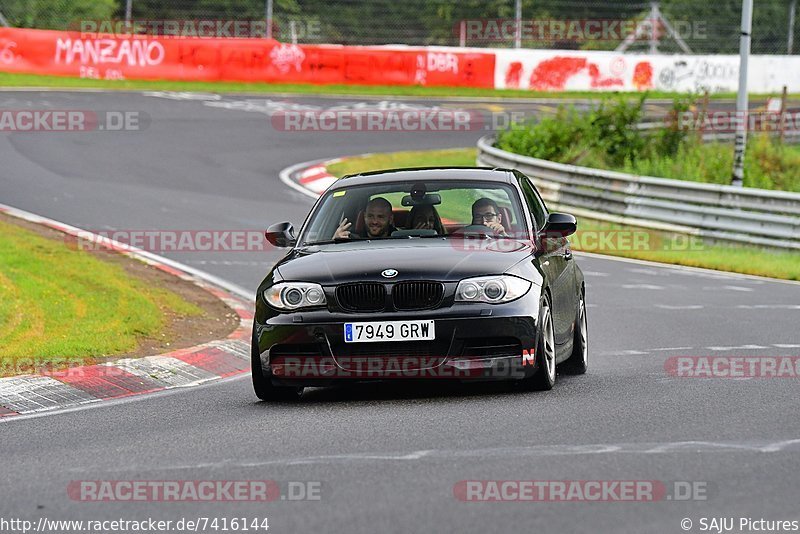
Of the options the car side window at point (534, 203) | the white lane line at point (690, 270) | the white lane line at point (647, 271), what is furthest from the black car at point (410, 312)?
the white lane line at point (690, 270)

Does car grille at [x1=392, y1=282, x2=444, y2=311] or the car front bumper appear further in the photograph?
car grille at [x1=392, y1=282, x2=444, y2=311]

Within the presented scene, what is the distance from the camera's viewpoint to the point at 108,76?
140 ft

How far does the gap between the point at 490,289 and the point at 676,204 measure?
1460 cm

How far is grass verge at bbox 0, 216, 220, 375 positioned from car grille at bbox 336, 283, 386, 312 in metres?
2.78

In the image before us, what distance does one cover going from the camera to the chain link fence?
50.2m

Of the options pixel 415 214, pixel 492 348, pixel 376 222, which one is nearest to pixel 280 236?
pixel 376 222

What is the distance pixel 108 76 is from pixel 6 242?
27191mm

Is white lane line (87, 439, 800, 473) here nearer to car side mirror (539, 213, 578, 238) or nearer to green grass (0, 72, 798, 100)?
car side mirror (539, 213, 578, 238)

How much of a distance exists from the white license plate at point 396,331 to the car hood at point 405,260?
0.29 meters

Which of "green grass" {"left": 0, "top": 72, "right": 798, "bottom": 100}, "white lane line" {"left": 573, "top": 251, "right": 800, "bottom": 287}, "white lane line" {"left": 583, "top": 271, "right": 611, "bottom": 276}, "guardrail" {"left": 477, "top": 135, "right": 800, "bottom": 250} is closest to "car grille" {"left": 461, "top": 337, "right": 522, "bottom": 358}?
"white lane line" {"left": 583, "top": 271, "right": 611, "bottom": 276}

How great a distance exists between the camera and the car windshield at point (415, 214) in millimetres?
9758

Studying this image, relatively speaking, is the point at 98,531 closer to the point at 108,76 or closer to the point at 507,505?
the point at 507,505

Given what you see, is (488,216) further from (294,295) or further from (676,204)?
(676,204)

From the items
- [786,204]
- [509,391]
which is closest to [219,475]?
[509,391]
